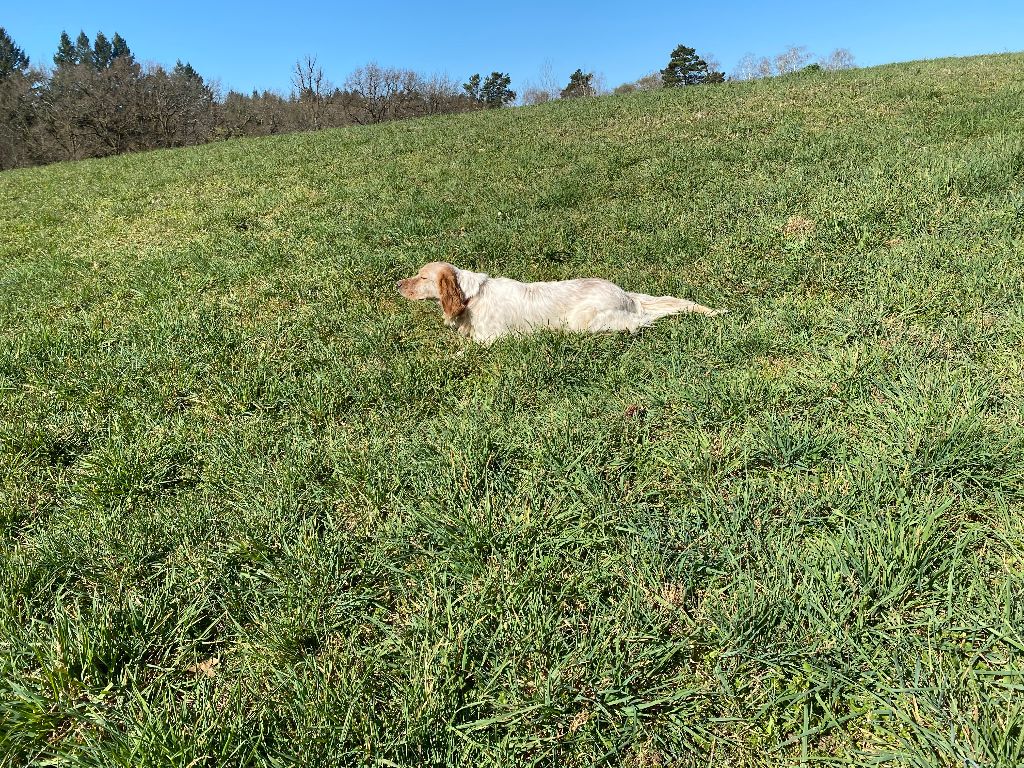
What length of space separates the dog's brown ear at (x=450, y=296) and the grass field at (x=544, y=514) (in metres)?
0.26

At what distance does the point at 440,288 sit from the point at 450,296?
122 mm

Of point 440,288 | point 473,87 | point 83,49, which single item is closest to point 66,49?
point 83,49

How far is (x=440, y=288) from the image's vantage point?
15.2 ft

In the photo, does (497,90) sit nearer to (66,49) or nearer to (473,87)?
(473,87)

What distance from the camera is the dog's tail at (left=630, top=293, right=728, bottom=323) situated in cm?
452

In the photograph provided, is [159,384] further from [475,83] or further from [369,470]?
[475,83]

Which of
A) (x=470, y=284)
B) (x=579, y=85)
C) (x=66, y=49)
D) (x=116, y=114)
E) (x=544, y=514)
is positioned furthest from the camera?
(x=66, y=49)

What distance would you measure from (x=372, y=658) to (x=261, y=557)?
0.81m

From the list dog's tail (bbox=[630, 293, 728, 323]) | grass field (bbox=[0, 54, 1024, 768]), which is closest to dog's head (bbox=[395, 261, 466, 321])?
grass field (bbox=[0, 54, 1024, 768])

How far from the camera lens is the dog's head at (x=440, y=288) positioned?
4609 mm

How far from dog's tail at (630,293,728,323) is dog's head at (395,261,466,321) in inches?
61.2

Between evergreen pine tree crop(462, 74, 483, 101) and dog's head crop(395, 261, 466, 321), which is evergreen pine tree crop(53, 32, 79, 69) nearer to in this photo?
evergreen pine tree crop(462, 74, 483, 101)

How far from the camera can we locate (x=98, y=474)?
3.02 metres

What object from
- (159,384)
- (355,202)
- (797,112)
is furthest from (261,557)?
(797,112)
